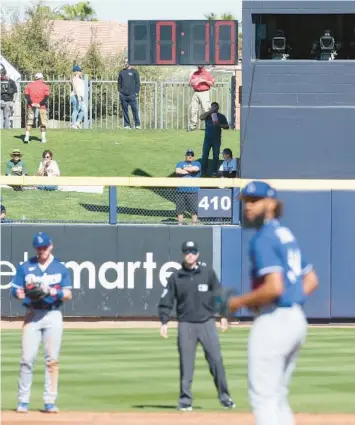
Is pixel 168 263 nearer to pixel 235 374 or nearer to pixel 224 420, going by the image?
pixel 235 374

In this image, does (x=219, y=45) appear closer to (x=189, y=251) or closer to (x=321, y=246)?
(x=321, y=246)

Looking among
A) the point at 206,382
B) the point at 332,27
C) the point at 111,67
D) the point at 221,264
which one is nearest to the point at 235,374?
the point at 206,382

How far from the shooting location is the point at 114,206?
21094mm

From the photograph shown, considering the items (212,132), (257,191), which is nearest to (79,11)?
(212,132)

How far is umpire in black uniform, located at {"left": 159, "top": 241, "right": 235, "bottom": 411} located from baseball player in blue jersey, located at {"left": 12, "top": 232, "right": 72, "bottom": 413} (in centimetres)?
118

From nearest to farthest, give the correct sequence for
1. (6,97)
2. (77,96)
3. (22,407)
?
(22,407) → (6,97) → (77,96)

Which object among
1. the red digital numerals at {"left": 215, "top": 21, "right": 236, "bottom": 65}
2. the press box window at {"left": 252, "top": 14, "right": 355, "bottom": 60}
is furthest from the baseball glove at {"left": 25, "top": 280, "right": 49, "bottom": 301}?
the red digital numerals at {"left": 215, "top": 21, "right": 236, "bottom": 65}

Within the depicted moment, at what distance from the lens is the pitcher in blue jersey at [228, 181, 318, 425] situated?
7352mm

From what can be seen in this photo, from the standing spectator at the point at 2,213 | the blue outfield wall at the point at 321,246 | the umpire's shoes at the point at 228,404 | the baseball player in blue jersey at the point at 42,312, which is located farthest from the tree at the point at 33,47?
the baseball player in blue jersey at the point at 42,312

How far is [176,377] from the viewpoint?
47.0 ft

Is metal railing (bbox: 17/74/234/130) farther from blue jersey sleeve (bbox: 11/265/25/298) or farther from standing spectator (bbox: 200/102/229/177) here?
blue jersey sleeve (bbox: 11/265/25/298)

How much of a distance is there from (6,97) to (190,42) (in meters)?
8.53

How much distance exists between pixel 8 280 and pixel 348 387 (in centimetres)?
915

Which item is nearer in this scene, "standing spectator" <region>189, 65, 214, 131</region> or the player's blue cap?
the player's blue cap
